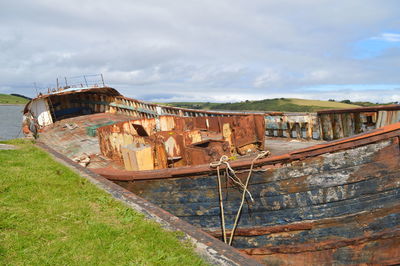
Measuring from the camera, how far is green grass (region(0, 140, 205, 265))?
3.24 meters

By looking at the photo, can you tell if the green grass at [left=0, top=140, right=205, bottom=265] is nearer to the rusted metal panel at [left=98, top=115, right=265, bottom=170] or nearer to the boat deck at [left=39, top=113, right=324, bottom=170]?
the rusted metal panel at [left=98, top=115, right=265, bottom=170]

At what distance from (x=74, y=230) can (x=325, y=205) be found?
397 cm

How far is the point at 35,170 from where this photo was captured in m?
6.80

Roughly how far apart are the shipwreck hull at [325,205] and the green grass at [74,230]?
1.65 m

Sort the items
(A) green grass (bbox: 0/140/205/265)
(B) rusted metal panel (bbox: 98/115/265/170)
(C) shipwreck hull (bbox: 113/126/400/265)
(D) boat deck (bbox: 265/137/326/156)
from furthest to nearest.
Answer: (D) boat deck (bbox: 265/137/326/156), (B) rusted metal panel (bbox: 98/115/265/170), (C) shipwreck hull (bbox: 113/126/400/265), (A) green grass (bbox: 0/140/205/265)

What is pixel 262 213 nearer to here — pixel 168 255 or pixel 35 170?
pixel 168 255

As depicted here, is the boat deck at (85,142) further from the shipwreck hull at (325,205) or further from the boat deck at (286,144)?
the shipwreck hull at (325,205)

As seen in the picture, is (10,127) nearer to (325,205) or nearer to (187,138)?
(187,138)

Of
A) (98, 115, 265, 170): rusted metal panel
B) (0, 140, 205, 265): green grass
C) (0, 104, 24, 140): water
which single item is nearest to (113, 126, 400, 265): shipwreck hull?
(98, 115, 265, 170): rusted metal panel

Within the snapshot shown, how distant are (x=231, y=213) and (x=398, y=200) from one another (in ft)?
8.92

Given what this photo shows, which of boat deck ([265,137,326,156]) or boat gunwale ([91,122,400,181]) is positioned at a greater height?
boat gunwale ([91,122,400,181])

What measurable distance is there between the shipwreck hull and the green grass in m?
1.65

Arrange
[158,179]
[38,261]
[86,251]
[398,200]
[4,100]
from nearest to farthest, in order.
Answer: [38,261]
[86,251]
[398,200]
[158,179]
[4,100]

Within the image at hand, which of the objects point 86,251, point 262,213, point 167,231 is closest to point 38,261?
point 86,251
